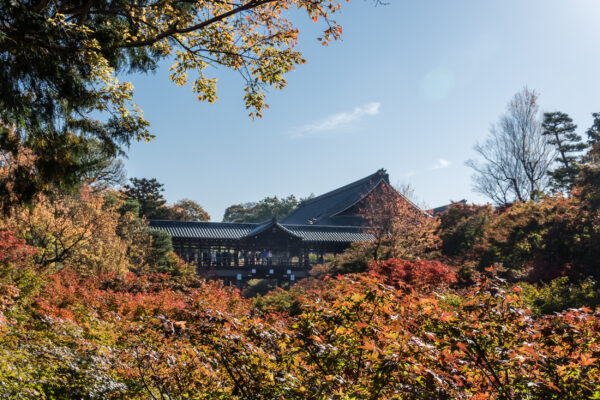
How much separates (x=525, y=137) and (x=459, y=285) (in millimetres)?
16163

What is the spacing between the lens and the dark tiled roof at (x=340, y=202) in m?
29.0

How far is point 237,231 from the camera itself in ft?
75.9

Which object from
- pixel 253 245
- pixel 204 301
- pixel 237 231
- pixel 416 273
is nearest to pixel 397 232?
pixel 416 273

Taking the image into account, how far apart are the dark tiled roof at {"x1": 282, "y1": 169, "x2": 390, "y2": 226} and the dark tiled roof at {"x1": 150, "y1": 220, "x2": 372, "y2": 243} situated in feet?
10.6

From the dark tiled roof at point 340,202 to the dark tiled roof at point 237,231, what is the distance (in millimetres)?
3218

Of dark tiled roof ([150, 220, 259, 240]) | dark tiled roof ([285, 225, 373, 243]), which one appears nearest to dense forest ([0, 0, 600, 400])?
dark tiled roof ([150, 220, 259, 240])

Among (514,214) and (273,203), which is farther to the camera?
(273,203)

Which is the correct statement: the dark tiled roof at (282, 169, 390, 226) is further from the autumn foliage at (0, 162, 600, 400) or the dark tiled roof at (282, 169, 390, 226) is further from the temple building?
the autumn foliage at (0, 162, 600, 400)

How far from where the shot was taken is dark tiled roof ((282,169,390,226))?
29.0 meters

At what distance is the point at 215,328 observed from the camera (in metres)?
3.13

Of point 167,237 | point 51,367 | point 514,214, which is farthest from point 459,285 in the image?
point 167,237

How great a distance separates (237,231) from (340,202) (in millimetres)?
11540

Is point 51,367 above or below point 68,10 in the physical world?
below

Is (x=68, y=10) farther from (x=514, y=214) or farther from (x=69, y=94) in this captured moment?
(x=514, y=214)
